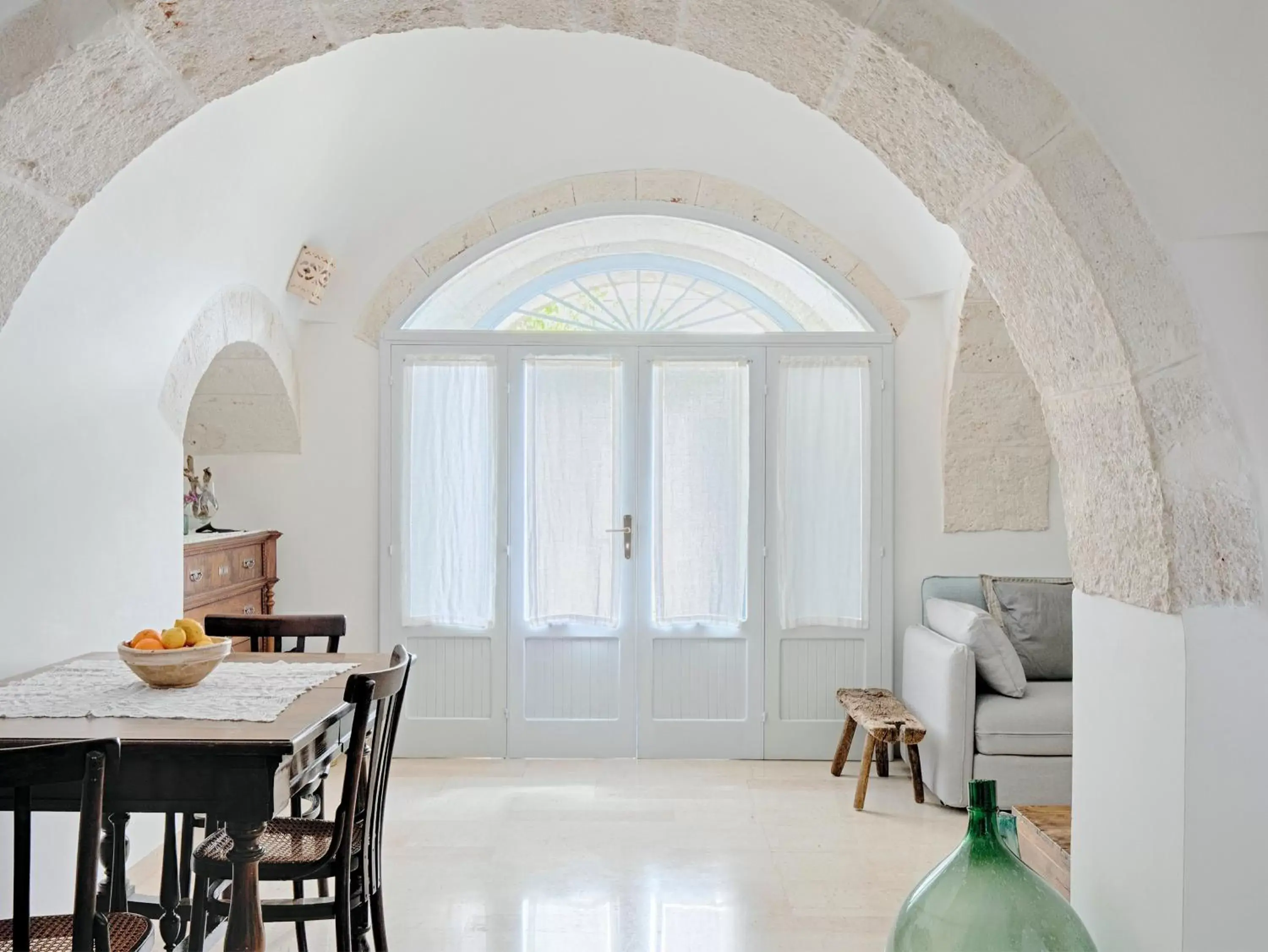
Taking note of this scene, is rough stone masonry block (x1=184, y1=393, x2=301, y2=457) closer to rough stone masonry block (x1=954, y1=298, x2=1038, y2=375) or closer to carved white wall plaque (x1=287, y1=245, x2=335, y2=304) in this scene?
carved white wall plaque (x1=287, y1=245, x2=335, y2=304)

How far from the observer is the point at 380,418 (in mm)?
5512

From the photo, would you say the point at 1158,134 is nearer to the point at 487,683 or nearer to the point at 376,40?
the point at 376,40

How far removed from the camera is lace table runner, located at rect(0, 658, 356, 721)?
238cm

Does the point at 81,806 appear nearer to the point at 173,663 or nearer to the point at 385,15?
the point at 173,663

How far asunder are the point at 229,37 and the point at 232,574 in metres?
3.52

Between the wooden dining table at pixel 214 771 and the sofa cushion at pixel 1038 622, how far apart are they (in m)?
3.79

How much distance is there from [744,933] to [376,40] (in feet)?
11.2

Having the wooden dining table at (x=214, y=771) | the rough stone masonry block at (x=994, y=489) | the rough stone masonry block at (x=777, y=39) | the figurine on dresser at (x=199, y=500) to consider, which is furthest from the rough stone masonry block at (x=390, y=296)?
the rough stone masonry block at (x=777, y=39)

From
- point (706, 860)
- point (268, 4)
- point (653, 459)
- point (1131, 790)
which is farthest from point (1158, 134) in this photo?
point (653, 459)

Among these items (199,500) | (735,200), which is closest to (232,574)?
(199,500)

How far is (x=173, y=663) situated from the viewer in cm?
259

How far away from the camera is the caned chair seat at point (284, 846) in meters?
2.54

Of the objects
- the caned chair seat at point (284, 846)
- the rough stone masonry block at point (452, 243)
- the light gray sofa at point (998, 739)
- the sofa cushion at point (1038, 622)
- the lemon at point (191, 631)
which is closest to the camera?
the caned chair seat at point (284, 846)

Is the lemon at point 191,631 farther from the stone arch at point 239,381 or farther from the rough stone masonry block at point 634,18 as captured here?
the rough stone masonry block at point 634,18
